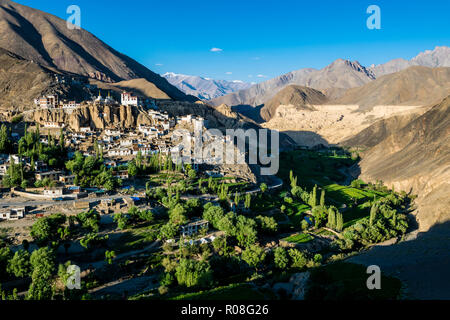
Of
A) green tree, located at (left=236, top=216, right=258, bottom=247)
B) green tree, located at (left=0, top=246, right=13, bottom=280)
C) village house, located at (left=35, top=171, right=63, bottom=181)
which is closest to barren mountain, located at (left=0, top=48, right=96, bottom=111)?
village house, located at (left=35, top=171, right=63, bottom=181)

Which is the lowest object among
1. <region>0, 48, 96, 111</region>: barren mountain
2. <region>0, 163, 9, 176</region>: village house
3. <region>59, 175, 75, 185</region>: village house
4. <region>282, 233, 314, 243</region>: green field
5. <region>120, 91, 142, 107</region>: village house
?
<region>282, 233, 314, 243</region>: green field

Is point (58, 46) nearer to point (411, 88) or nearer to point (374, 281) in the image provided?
point (374, 281)

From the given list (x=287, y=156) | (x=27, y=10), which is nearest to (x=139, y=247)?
(x=287, y=156)

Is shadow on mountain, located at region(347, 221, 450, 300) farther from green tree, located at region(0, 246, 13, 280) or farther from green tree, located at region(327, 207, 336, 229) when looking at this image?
green tree, located at region(0, 246, 13, 280)

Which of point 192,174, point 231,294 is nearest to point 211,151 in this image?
point 192,174

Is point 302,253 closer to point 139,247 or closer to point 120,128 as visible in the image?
point 139,247

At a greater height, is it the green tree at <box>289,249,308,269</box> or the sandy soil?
the sandy soil
